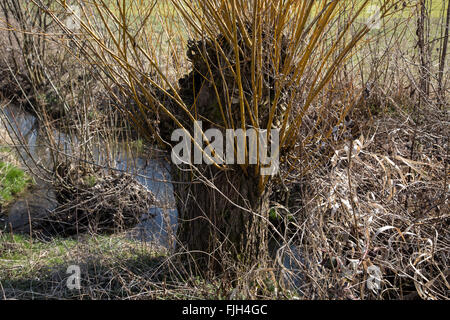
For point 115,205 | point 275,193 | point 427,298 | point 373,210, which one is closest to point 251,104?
point 373,210

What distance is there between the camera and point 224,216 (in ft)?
10.6

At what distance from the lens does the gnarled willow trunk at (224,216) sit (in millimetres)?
3166

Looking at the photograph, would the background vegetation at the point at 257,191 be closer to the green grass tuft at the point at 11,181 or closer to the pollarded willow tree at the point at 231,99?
the pollarded willow tree at the point at 231,99

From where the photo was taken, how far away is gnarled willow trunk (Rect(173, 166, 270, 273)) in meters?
3.17

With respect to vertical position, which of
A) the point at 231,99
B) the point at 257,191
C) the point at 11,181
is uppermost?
the point at 231,99

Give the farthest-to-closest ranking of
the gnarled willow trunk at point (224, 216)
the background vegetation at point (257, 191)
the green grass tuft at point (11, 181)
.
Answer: the green grass tuft at point (11, 181), the gnarled willow trunk at point (224, 216), the background vegetation at point (257, 191)

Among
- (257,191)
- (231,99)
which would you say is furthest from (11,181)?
(231,99)

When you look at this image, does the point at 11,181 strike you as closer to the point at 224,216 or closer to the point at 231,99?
the point at 224,216

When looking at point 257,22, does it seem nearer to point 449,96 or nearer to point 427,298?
point 427,298

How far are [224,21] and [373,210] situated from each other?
160cm

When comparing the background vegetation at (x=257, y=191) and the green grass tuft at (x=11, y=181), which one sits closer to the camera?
the background vegetation at (x=257, y=191)

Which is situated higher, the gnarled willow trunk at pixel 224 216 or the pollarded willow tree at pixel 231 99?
the pollarded willow tree at pixel 231 99

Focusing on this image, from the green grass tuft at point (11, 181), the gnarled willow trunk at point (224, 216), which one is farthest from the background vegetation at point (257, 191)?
the green grass tuft at point (11, 181)
